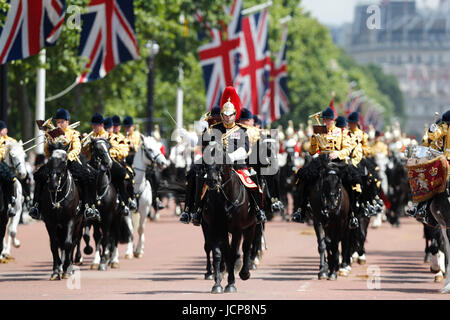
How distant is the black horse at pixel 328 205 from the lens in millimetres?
19219

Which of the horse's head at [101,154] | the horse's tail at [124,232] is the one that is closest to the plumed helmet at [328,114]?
the horse's head at [101,154]

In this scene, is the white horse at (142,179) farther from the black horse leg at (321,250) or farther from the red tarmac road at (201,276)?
the black horse leg at (321,250)

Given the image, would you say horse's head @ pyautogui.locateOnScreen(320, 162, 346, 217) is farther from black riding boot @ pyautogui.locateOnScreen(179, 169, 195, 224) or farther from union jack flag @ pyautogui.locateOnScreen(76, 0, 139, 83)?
union jack flag @ pyautogui.locateOnScreen(76, 0, 139, 83)

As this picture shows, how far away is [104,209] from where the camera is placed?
20.9m

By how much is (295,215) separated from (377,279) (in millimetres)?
1612

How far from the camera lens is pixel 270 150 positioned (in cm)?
1977

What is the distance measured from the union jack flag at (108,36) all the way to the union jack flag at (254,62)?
10131 millimetres

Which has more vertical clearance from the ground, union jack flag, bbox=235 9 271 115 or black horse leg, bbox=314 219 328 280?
union jack flag, bbox=235 9 271 115

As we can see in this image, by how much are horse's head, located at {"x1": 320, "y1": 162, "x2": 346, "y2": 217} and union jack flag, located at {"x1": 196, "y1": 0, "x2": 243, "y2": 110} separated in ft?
61.5

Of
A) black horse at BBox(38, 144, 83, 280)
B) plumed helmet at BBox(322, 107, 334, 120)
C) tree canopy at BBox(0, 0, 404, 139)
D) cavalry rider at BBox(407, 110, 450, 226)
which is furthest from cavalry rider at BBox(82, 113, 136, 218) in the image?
tree canopy at BBox(0, 0, 404, 139)

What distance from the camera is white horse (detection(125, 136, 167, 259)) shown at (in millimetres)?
22891
